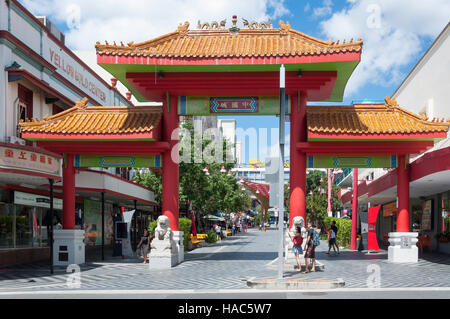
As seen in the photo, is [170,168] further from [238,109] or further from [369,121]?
[369,121]

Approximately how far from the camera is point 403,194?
20438 millimetres

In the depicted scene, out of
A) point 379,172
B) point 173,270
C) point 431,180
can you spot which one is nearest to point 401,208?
point 431,180

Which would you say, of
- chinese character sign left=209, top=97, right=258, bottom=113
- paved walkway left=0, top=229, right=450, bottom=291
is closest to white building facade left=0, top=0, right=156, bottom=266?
paved walkway left=0, top=229, right=450, bottom=291

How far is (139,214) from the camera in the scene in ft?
147

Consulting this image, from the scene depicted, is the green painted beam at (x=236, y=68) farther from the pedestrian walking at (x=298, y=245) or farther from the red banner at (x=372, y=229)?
the red banner at (x=372, y=229)

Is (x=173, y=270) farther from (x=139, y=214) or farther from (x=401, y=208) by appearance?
(x=139, y=214)

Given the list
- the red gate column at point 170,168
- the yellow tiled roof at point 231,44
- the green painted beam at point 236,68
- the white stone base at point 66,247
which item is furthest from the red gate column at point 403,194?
the white stone base at point 66,247

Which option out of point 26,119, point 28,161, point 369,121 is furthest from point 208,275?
point 26,119

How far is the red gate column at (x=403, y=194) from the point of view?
20156mm

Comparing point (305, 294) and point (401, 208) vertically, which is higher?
point (401, 208)

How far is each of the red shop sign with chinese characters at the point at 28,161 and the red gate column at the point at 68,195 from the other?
1.34 meters

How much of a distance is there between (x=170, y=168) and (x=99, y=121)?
136 inches
